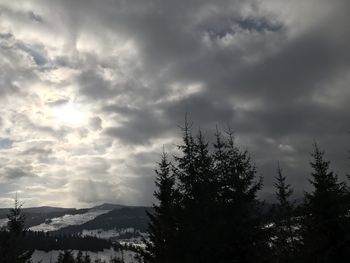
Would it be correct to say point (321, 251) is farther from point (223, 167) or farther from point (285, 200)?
point (285, 200)

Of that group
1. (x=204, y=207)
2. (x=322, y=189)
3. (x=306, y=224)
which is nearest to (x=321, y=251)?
(x=306, y=224)

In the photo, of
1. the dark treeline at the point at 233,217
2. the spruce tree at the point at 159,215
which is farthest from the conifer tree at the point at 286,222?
the spruce tree at the point at 159,215

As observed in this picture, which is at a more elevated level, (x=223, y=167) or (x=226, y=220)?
(x=223, y=167)

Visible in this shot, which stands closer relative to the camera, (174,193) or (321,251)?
(174,193)

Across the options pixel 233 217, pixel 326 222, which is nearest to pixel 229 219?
pixel 233 217

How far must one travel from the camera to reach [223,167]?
25.0 metres

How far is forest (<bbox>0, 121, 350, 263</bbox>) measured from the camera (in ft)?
67.7

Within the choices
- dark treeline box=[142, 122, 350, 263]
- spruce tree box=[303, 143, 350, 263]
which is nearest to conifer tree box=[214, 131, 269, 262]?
dark treeline box=[142, 122, 350, 263]

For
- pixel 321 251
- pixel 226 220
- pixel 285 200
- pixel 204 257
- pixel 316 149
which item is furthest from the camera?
pixel 285 200

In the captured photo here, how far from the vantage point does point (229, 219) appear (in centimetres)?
2256

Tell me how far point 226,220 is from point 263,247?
8.81ft

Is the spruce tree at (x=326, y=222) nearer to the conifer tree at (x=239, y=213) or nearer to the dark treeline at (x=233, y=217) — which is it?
the dark treeline at (x=233, y=217)

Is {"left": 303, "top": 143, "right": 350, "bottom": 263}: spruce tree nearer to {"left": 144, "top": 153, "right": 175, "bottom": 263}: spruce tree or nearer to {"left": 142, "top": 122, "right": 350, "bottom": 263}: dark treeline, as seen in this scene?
{"left": 142, "top": 122, "right": 350, "bottom": 263}: dark treeline

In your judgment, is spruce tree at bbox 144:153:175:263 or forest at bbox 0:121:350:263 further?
spruce tree at bbox 144:153:175:263
